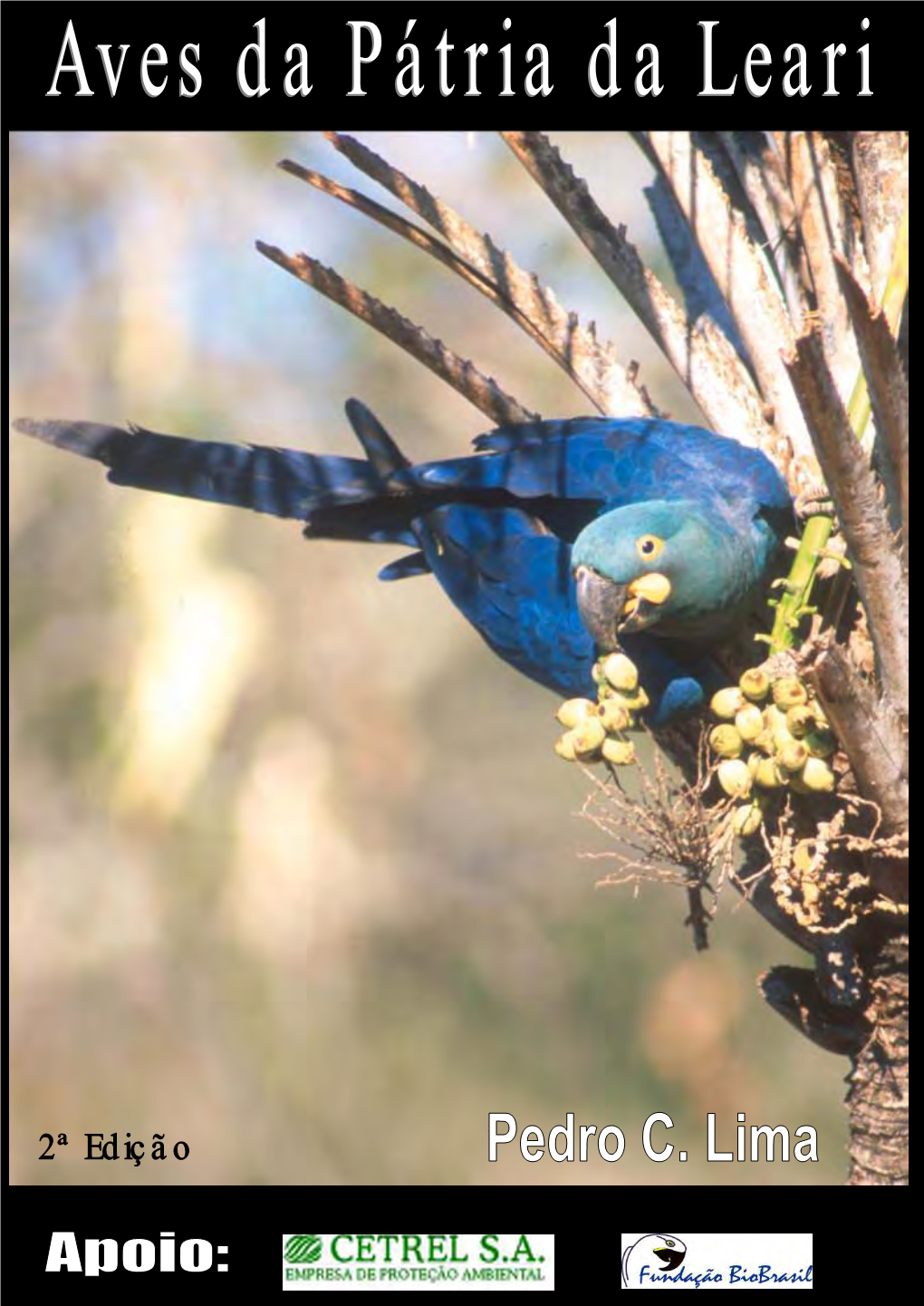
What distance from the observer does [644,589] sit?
84.6 inches

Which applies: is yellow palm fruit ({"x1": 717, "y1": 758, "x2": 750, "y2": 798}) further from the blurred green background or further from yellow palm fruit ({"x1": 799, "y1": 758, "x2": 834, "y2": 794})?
the blurred green background

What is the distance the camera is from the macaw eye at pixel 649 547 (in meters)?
2.15

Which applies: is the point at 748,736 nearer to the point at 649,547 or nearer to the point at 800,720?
the point at 800,720

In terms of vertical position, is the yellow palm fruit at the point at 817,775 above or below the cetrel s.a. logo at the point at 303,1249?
above

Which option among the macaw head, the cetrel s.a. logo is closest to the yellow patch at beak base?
the macaw head

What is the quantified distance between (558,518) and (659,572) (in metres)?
0.44

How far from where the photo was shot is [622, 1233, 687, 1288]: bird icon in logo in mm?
1978

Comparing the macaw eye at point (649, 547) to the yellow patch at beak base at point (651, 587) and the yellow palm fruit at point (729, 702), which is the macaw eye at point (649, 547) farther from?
the yellow palm fruit at point (729, 702)

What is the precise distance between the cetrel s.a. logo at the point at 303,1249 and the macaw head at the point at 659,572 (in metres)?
0.97

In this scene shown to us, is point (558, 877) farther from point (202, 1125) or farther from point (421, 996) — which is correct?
point (202, 1125)

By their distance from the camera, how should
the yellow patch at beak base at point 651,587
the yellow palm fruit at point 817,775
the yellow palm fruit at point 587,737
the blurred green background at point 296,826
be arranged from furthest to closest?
the blurred green background at point 296,826 < the yellow patch at beak base at point 651,587 < the yellow palm fruit at point 587,737 < the yellow palm fruit at point 817,775

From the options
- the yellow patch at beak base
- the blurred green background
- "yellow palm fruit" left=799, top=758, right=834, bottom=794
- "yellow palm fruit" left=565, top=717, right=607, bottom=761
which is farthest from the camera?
the blurred green background

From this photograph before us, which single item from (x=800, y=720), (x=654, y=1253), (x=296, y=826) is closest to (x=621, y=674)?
(x=800, y=720)

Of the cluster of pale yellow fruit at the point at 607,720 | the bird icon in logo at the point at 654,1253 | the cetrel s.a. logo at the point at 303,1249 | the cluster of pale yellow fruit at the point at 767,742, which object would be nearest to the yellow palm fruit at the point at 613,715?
the cluster of pale yellow fruit at the point at 607,720
